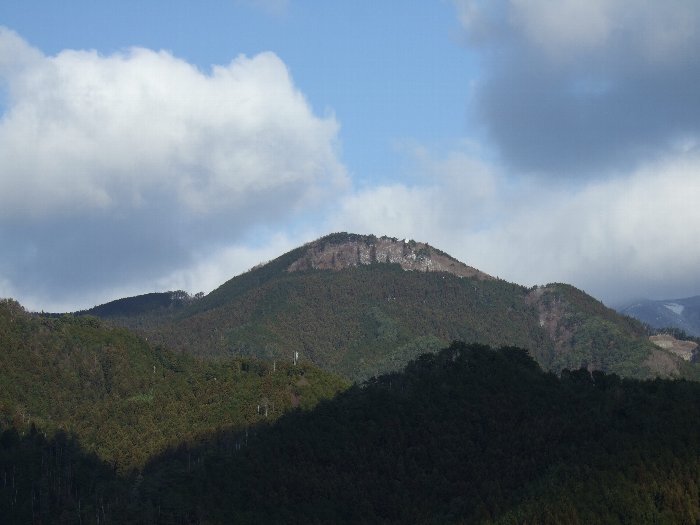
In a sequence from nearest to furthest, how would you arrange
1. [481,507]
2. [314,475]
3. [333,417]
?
[481,507]
[314,475]
[333,417]

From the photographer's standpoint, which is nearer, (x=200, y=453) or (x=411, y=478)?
(x=411, y=478)

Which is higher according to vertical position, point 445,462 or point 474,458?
point 445,462

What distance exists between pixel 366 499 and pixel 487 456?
21.4 meters

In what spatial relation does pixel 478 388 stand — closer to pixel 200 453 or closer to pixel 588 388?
pixel 588 388

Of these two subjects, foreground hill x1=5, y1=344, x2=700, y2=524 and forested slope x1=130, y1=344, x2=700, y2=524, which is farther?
foreground hill x1=5, y1=344, x2=700, y2=524

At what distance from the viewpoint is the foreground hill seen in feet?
459

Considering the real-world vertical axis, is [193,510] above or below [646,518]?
above

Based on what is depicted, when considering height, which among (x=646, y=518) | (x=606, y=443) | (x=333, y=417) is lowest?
(x=646, y=518)

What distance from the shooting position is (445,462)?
163625 millimetres

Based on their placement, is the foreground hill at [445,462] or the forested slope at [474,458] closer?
the forested slope at [474,458]

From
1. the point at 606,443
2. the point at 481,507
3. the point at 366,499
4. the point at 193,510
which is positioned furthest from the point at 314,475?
the point at 606,443

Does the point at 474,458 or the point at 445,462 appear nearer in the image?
the point at 474,458

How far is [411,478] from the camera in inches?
6388

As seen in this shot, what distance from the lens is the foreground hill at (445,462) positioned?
139875mm
